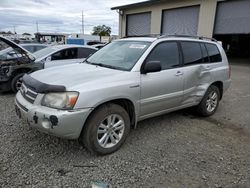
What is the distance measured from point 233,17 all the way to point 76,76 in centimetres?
1399

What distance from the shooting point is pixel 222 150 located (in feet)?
12.1

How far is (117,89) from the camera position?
329 centimetres

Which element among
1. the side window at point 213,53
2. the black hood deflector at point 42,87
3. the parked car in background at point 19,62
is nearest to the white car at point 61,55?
the parked car in background at point 19,62

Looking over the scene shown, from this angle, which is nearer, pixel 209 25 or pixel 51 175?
pixel 51 175

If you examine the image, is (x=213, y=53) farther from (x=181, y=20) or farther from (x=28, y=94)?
(x=181, y=20)

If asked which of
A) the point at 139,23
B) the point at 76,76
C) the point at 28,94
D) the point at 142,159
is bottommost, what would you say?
the point at 142,159

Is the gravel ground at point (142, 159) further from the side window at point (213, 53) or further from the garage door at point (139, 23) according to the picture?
the garage door at point (139, 23)

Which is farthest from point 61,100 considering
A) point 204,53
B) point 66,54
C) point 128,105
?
point 66,54

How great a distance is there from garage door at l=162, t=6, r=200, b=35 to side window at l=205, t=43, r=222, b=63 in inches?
477

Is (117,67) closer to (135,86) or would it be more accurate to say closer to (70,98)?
(135,86)

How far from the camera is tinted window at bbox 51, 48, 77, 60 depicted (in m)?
7.35

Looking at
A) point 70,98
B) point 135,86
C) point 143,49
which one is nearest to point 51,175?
point 70,98

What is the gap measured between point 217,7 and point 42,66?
12.7 metres

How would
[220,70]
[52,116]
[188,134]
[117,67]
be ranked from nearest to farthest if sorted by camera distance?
[52,116] < [117,67] < [188,134] < [220,70]
